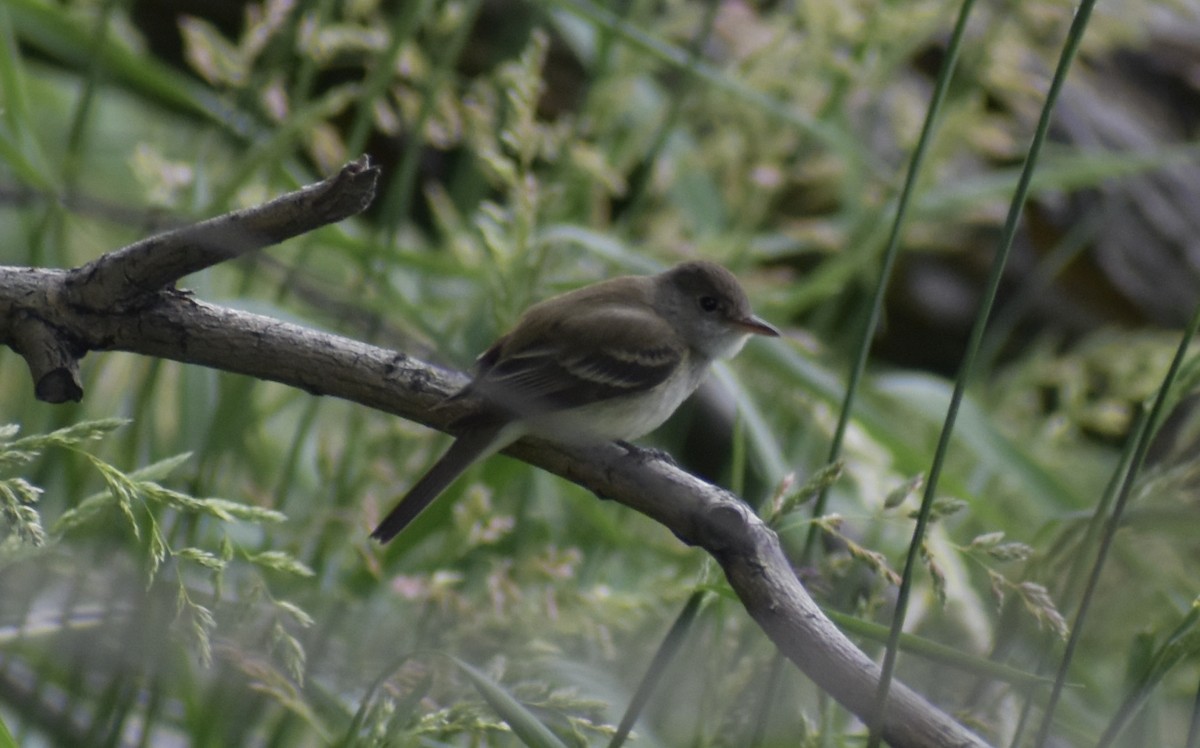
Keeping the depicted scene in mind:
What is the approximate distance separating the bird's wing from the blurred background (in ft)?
0.26

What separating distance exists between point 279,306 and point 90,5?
3.31 ft

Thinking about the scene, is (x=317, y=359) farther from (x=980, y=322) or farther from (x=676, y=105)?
(x=676, y=105)

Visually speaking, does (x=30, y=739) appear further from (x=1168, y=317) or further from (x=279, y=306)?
(x=1168, y=317)

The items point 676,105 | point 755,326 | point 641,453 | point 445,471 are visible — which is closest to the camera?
point 641,453

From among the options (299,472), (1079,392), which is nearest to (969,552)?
(299,472)

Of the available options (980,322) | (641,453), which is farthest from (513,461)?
(980,322)

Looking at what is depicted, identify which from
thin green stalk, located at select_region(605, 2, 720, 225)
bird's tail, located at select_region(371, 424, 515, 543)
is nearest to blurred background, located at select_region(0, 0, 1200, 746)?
thin green stalk, located at select_region(605, 2, 720, 225)

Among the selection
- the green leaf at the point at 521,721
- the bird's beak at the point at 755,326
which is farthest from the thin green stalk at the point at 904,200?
the bird's beak at the point at 755,326

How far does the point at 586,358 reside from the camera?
6.77 ft

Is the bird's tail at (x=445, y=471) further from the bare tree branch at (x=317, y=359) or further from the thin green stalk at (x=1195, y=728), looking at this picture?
the thin green stalk at (x=1195, y=728)

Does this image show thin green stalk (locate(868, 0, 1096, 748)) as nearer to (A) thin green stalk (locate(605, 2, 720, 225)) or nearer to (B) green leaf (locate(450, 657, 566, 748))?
(B) green leaf (locate(450, 657, 566, 748))

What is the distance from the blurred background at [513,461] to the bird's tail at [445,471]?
13cm

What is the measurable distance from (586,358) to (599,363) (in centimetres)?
2

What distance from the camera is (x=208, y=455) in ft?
6.49
